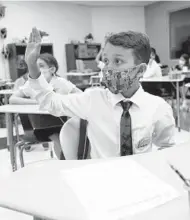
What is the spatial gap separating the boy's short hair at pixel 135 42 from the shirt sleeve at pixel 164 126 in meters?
0.24

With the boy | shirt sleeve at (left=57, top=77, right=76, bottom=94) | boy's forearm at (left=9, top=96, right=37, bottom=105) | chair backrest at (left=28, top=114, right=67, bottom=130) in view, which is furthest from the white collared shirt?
shirt sleeve at (left=57, top=77, right=76, bottom=94)

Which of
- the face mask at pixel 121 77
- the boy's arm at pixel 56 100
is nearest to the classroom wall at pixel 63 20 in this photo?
the boy's arm at pixel 56 100

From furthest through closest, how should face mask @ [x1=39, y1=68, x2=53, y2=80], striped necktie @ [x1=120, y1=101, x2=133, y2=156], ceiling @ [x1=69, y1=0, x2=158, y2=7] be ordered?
ceiling @ [x1=69, y1=0, x2=158, y2=7]
face mask @ [x1=39, y1=68, x2=53, y2=80]
striped necktie @ [x1=120, y1=101, x2=133, y2=156]

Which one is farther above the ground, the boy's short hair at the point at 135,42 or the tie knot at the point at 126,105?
the boy's short hair at the point at 135,42

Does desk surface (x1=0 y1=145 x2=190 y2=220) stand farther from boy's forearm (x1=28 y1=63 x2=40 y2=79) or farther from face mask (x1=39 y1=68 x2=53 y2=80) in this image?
face mask (x1=39 y1=68 x2=53 y2=80)

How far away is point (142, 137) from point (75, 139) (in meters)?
0.31

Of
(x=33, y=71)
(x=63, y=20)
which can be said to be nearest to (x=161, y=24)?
(x=63, y=20)

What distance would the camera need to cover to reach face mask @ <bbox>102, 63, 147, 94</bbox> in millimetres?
1413

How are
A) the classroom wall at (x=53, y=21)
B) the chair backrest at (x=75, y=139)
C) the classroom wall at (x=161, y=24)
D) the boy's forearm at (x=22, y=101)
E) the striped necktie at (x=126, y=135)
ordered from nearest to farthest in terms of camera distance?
the striped necktie at (x=126, y=135) < the chair backrest at (x=75, y=139) < the boy's forearm at (x=22, y=101) < the classroom wall at (x=53, y=21) < the classroom wall at (x=161, y=24)

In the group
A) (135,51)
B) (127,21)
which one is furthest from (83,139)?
(127,21)

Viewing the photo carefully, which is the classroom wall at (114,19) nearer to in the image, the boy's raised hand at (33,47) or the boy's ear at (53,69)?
the boy's ear at (53,69)

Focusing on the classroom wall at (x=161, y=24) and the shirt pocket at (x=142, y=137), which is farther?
the classroom wall at (x=161, y=24)

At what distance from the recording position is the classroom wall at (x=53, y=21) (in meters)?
8.24

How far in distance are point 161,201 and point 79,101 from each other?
794 mm
